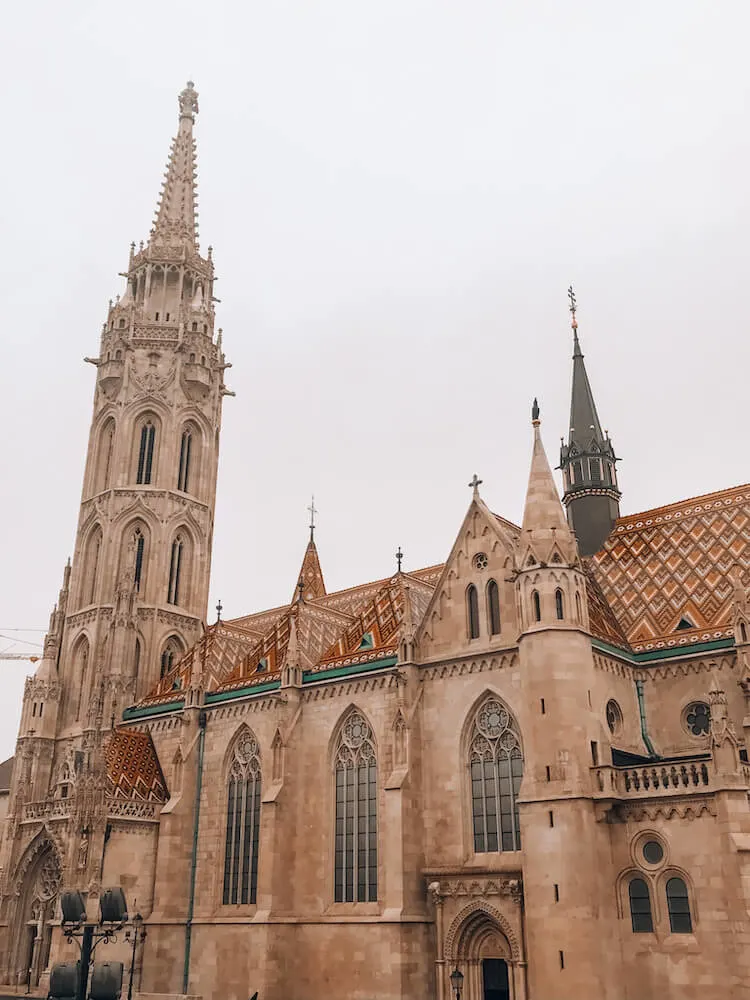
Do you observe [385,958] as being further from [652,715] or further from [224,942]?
[652,715]

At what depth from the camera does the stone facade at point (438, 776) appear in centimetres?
2612

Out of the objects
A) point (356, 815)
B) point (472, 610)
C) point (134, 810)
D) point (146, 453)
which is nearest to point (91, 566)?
point (146, 453)

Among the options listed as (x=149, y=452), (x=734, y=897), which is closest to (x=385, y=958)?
(x=734, y=897)

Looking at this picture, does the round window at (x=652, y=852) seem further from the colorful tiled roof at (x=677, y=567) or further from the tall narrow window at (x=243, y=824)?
the tall narrow window at (x=243, y=824)

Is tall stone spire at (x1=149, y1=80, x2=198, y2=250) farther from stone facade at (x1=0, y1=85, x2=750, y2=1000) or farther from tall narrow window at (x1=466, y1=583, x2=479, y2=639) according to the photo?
tall narrow window at (x1=466, y1=583, x2=479, y2=639)

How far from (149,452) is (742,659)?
111 ft

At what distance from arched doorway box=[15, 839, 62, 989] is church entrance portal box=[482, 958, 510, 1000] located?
19319 mm

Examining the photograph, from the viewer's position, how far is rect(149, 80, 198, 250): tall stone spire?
5816 cm

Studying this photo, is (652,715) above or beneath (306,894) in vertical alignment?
above

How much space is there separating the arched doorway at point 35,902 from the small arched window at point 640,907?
955 inches

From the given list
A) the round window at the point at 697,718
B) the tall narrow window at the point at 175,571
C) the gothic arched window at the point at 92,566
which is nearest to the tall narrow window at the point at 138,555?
the tall narrow window at the point at 175,571

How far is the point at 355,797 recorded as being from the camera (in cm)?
3416

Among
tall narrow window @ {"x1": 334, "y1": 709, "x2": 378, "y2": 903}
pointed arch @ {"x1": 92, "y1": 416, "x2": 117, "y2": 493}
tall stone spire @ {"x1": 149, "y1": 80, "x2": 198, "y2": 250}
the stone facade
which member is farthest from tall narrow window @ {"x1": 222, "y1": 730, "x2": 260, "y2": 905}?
tall stone spire @ {"x1": 149, "y1": 80, "x2": 198, "y2": 250}

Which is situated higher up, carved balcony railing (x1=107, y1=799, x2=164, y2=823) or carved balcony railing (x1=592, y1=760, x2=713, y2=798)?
carved balcony railing (x1=107, y1=799, x2=164, y2=823)
